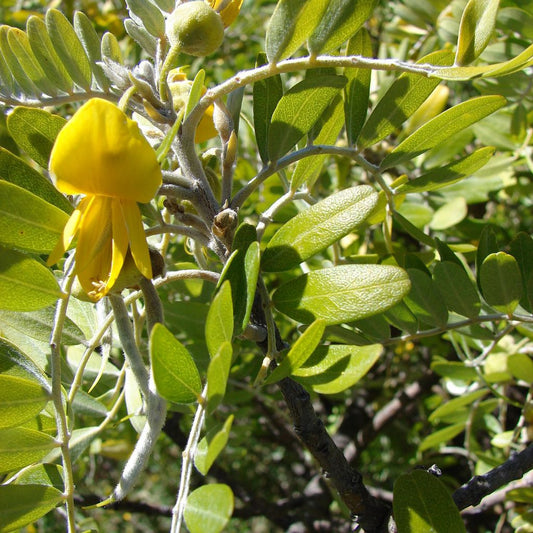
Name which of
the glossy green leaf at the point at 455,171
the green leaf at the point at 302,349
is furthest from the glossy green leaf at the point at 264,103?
the green leaf at the point at 302,349

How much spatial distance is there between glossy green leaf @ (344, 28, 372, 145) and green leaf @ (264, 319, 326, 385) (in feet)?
1.28

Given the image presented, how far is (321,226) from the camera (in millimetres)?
715

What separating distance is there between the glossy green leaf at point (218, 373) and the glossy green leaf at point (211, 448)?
0.12 ft

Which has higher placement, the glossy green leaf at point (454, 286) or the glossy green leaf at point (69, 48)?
the glossy green leaf at point (69, 48)

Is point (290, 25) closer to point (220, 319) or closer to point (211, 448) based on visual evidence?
point (220, 319)

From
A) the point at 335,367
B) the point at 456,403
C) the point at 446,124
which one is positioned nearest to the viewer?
the point at 335,367

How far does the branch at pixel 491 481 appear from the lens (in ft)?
2.88

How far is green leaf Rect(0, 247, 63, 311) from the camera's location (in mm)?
702

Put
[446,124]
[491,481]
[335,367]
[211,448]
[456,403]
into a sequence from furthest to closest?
[456,403], [491,481], [446,124], [335,367], [211,448]

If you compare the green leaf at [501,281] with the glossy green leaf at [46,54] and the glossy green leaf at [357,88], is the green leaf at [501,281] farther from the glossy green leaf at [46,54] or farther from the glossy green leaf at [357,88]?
the glossy green leaf at [46,54]

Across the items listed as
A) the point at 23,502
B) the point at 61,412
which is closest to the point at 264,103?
the point at 61,412

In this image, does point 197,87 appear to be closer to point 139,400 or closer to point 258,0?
point 139,400

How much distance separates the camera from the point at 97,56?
93 cm

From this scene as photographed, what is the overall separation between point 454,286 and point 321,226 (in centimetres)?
32
